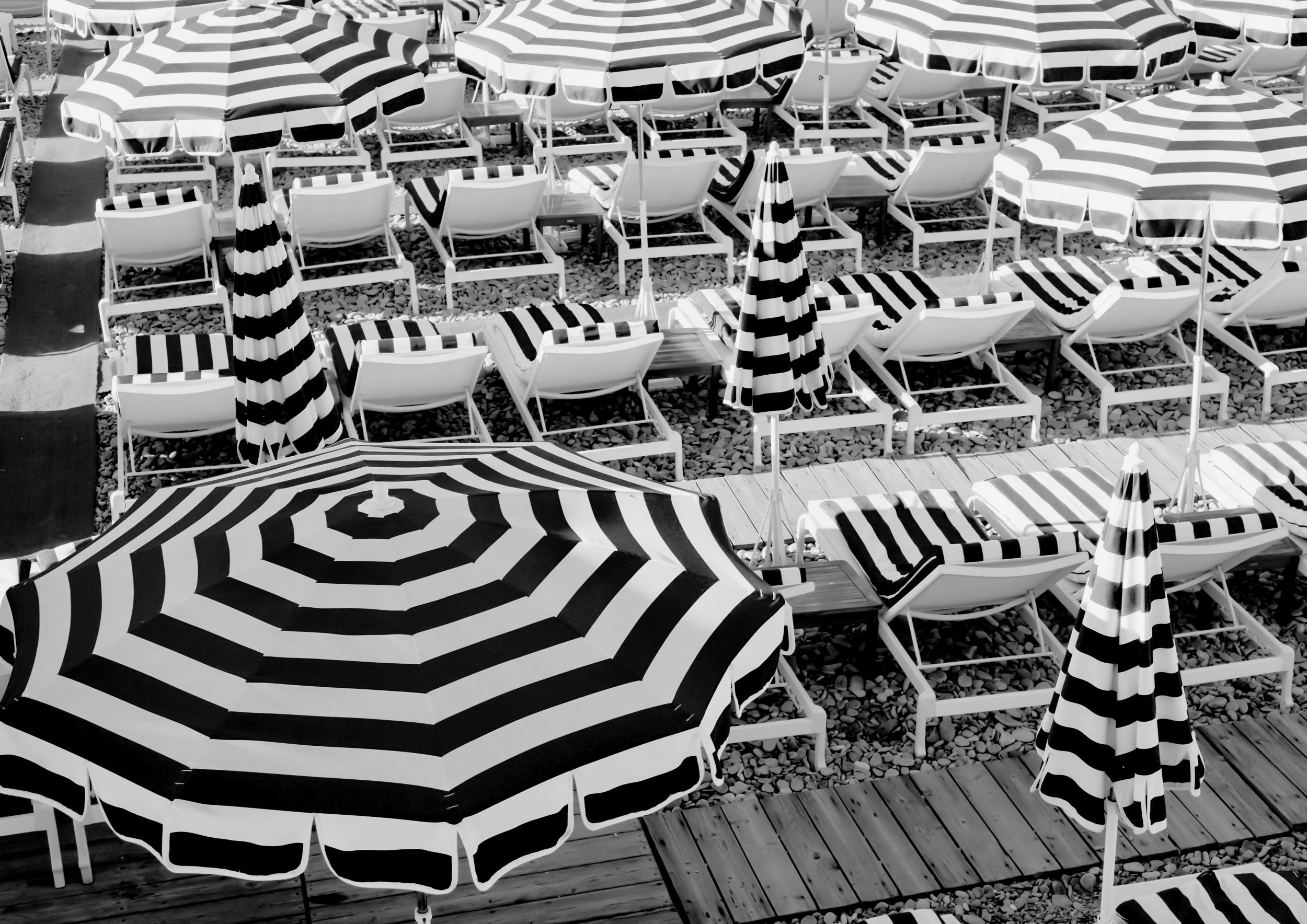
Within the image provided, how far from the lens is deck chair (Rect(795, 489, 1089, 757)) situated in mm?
5969

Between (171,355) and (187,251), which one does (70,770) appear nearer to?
(171,355)

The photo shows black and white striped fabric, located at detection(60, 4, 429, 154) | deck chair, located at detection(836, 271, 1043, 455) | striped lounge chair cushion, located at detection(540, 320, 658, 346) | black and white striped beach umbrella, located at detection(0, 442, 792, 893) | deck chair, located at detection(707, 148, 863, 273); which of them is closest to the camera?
black and white striped beach umbrella, located at detection(0, 442, 792, 893)

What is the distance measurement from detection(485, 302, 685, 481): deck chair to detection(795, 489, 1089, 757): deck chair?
47.7 inches

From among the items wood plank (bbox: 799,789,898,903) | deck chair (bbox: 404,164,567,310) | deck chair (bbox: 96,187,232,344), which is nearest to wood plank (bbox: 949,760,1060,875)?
wood plank (bbox: 799,789,898,903)

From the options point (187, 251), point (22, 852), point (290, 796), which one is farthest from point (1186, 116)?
point (187, 251)

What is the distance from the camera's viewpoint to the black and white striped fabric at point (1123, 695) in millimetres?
3826

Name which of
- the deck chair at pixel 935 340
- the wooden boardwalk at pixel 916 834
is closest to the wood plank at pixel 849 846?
the wooden boardwalk at pixel 916 834

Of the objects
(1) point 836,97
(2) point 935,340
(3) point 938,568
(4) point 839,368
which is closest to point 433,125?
(1) point 836,97

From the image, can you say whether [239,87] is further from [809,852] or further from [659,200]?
[809,852]

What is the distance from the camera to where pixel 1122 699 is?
157 inches

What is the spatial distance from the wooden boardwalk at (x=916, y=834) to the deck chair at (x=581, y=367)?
269 cm

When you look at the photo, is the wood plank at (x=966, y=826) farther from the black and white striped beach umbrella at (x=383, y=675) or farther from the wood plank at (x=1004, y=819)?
the black and white striped beach umbrella at (x=383, y=675)

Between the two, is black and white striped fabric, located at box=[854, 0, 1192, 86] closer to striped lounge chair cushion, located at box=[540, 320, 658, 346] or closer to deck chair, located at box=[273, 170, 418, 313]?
striped lounge chair cushion, located at box=[540, 320, 658, 346]

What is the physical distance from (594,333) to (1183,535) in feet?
10.8
